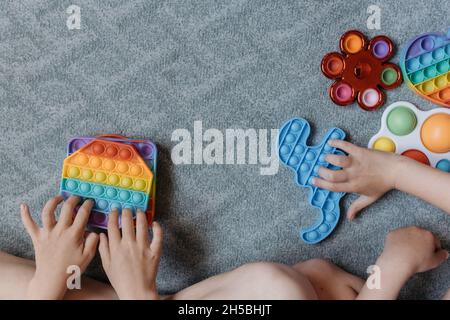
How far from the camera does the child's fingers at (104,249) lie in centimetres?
90

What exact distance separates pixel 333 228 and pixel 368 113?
0.65ft

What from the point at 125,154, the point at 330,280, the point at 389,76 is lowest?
the point at 330,280

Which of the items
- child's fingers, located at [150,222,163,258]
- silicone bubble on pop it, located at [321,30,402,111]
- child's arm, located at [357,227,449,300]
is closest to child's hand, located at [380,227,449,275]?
child's arm, located at [357,227,449,300]

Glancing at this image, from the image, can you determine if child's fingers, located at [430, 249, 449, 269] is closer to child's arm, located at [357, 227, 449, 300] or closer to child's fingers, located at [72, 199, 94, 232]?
child's arm, located at [357, 227, 449, 300]

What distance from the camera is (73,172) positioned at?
93 centimetres

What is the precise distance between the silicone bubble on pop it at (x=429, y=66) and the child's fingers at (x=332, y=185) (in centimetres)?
20

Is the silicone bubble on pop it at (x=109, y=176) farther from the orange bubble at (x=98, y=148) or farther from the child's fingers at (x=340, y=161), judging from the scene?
the child's fingers at (x=340, y=161)

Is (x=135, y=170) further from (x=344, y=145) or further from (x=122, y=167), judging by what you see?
(x=344, y=145)

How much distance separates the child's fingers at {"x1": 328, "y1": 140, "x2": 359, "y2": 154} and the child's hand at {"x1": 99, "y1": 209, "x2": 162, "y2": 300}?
311 millimetres

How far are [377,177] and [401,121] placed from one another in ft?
0.35

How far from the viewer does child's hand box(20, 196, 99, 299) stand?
87 cm

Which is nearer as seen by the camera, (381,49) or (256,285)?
(256,285)

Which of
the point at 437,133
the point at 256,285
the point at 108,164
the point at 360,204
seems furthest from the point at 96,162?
the point at 437,133
